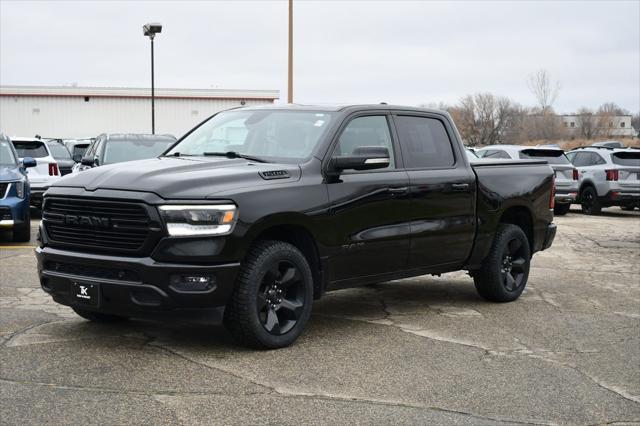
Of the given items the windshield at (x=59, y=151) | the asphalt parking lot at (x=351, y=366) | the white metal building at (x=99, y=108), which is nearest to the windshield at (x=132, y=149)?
the asphalt parking lot at (x=351, y=366)

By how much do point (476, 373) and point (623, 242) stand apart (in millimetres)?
10539

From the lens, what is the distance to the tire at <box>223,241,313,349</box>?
6.48 m

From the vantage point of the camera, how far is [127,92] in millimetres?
62469

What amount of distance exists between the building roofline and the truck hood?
57043 mm

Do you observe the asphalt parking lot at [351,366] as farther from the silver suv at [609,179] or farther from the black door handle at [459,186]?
the silver suv at [609,179]

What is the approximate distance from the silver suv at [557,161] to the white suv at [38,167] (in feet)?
33.1

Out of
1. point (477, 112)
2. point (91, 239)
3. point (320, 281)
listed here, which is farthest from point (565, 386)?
point (477, 112)

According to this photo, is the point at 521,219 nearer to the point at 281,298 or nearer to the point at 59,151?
the point at 281,298

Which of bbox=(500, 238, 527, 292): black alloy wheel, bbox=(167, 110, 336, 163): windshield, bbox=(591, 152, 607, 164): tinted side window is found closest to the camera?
bbox=(167, 110, 336, 163): windshield

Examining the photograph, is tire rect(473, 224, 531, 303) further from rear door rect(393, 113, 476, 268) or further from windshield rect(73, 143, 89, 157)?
windshield rect(73, 143, 89, 157)

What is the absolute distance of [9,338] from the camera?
696 centimetres

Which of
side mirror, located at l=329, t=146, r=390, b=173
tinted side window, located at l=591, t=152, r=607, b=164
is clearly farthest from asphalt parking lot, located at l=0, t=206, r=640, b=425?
tinted side window, located at l=591, t=152, r=607, b=164

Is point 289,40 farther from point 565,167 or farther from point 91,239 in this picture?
point 91,239

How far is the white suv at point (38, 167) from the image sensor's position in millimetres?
18828
